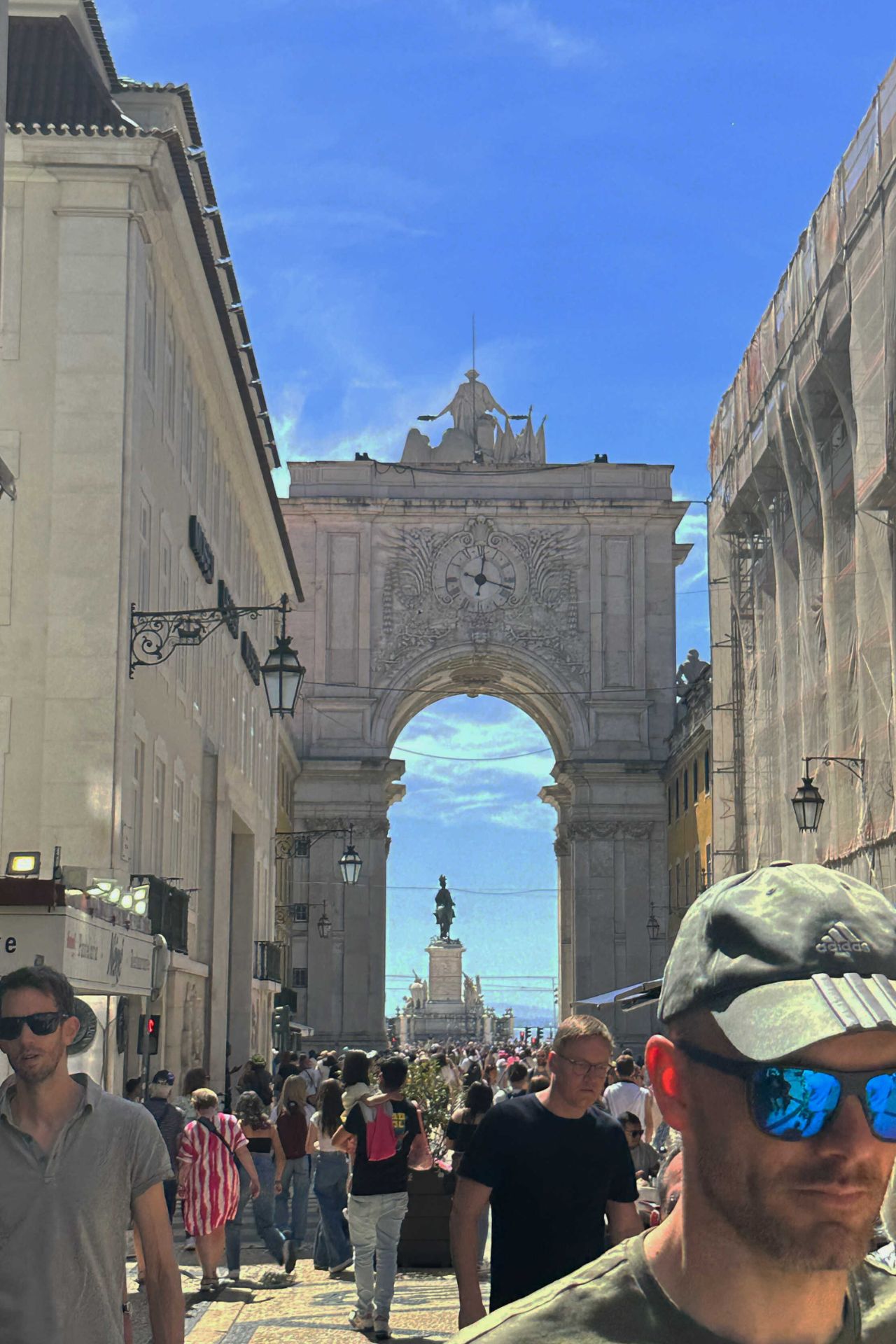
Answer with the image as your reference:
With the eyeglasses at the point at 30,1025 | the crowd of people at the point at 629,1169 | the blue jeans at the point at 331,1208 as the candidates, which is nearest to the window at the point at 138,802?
the blue jeans at the point at 331,1208

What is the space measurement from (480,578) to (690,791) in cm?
1053

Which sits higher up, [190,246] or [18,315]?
[190,246]

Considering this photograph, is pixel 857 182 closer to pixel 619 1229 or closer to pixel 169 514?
pixel 169 514

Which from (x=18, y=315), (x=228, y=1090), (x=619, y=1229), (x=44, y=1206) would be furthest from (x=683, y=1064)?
(x=228, y=1090)

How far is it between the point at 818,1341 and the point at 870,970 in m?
0.37

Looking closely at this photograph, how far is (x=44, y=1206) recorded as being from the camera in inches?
191

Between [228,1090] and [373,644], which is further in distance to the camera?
[373,644]

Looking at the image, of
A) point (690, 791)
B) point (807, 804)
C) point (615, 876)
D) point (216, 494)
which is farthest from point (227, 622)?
point (615, 876)

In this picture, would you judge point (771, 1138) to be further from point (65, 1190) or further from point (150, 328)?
point (150, 328)

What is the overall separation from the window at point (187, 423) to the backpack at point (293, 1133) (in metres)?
11.5

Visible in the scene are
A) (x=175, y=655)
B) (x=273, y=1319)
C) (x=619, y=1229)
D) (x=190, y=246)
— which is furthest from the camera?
(x=175, y=655)

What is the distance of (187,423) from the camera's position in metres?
27.4

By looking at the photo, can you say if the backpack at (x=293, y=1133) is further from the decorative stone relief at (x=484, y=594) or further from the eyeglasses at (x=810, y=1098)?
the decorative stone relief at (x=484, y=594)

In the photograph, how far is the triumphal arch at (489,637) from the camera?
60344mm
